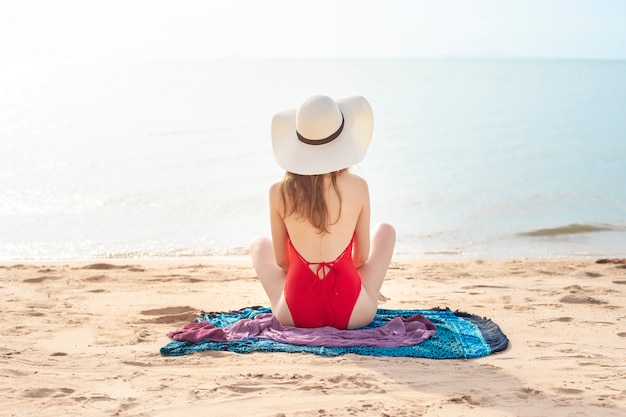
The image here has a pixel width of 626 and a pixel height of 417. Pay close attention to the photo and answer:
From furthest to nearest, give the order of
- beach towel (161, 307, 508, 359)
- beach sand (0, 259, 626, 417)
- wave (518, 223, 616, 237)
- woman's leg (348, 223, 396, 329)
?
wave (518, 223, 616, 237) < woman's leg (348, 223, 396, 329) < beach towel (161, 307, 508, 359) < beach sand (0, 259, 626, 417)

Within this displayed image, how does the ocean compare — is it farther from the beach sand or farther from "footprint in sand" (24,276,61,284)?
the beach sand

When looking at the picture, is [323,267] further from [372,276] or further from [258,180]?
[258,180]

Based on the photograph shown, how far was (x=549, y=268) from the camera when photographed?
7477 millimetres

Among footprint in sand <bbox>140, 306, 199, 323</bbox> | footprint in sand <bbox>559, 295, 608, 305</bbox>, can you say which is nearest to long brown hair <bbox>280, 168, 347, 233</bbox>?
footprint in sand <bbox>140, 306, 199, 323</bbox>

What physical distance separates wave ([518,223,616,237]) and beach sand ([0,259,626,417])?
3433mm

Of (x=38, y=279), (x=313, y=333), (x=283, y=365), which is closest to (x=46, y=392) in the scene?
(x=283, y=365)

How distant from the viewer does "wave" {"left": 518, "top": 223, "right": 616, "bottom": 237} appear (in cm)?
984

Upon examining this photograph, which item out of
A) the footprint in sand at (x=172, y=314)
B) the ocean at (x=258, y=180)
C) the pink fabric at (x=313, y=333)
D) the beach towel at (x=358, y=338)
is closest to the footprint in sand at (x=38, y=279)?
the footprint in sand at (x=172, y=314)

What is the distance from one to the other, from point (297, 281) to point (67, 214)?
6921 mm

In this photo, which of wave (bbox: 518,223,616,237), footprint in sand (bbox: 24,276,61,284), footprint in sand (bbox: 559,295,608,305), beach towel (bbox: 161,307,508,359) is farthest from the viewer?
wave (bbox: 518,223,616,237)

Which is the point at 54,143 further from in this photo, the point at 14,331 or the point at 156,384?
the point at 156,384

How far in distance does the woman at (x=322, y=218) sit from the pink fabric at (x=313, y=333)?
108 millimetres

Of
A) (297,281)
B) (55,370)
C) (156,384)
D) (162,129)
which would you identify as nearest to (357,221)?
(297,281)

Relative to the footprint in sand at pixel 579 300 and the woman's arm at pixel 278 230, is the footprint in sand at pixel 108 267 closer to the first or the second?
the woman's arm at pixel 278 230
